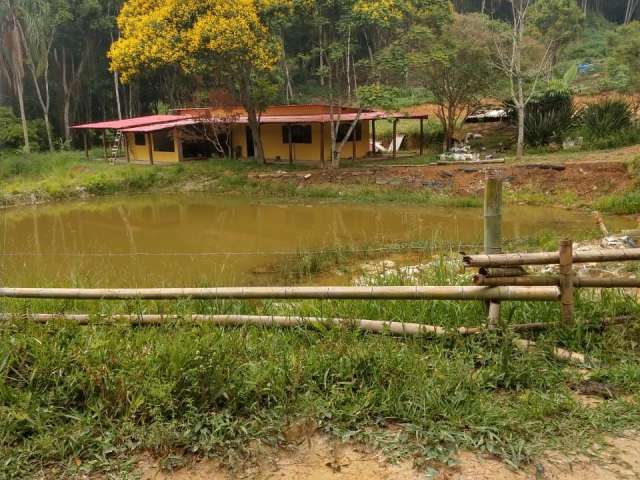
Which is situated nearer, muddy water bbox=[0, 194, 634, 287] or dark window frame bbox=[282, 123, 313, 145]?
muddy water bbox=[0, 194, 634, 287]

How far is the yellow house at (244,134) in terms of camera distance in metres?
22.2

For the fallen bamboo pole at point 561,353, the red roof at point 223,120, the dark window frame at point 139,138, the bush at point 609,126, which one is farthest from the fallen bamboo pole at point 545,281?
the dark window frame at point 139,138

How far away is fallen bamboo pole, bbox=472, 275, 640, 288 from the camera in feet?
12.4

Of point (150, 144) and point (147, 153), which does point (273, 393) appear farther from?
point (147, 153)

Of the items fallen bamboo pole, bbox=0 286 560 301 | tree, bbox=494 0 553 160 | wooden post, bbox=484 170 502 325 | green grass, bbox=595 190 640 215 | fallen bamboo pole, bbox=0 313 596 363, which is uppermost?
tree, bbox=494 0 553 160

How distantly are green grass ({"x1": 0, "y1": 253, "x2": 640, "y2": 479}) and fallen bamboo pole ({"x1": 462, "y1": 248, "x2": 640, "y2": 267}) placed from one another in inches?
16.6

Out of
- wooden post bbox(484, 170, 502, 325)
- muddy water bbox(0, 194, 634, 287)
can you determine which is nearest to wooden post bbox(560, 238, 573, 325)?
wooden post bbox(484, 170, 502, 325)

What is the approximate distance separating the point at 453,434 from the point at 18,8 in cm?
2386

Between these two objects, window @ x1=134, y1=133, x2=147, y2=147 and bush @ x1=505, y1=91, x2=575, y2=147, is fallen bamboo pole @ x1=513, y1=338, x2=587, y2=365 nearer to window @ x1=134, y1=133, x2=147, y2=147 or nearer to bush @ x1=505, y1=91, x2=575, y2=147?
bush @ x1=505, y1=91, x2=575, y2=147

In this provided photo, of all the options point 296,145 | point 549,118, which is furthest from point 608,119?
point 296,145

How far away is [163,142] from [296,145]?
6.00 m

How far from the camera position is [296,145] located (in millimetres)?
23234

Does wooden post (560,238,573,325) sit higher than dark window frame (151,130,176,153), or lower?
higher

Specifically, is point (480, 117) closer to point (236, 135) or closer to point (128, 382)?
point (236, 135)
